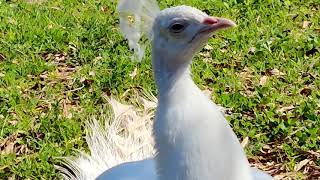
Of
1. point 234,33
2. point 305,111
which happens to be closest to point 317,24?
point 234,33

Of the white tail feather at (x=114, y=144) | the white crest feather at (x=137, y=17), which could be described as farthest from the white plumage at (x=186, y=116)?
the white tail feather at (x=114, y=144)

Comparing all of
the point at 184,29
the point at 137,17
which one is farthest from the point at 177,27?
the point at 137,17

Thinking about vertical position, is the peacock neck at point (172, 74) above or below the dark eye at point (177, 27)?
below

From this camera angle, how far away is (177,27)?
103 inches

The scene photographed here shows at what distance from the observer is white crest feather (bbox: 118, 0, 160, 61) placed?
9.36 ft

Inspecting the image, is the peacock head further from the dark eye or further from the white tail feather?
the white tail feather

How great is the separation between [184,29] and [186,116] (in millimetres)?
308

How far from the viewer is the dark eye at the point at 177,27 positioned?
8.57 ft

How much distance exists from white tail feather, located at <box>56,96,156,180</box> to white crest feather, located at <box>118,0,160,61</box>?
119cm

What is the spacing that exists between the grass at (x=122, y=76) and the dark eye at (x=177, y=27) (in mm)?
1629

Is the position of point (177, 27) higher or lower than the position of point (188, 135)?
higher

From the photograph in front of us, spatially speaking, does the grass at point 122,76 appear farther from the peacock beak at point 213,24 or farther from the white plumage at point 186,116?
the peacock beak at point 213,24

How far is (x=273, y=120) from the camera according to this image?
430 centimetres

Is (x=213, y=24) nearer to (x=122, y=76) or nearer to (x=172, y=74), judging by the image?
(x=172, y=74)
